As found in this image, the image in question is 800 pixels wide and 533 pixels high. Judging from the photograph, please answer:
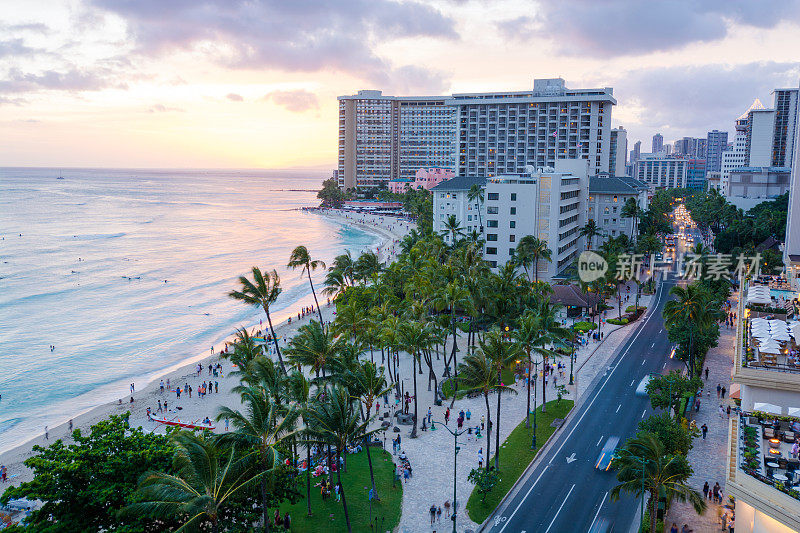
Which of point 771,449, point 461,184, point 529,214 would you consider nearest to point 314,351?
point 771,449

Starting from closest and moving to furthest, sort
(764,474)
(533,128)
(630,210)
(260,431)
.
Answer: (764,474), (260,431), (630,210), (533,128)

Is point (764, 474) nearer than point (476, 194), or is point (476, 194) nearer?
point (764, 474)

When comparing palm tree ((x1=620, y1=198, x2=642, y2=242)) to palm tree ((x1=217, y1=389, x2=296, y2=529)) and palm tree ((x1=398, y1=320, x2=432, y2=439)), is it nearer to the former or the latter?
palm tree ((x1=398, y1=320, x2=432, y2=439))

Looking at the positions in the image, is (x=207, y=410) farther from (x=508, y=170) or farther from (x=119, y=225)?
(x=119, y=225)

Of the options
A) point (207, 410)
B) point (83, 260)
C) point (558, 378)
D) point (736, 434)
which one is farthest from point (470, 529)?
point (83, 260)

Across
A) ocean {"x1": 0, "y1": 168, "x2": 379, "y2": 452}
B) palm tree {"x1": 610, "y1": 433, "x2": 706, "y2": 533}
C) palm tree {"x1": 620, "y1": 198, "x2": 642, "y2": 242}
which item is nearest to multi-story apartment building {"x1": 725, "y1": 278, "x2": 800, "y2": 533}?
palm tree {"x1": 610, "y1": 433, "x2": 706, "y2": 533}

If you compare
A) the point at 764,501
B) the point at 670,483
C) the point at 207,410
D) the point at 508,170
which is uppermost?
the point at 508,170

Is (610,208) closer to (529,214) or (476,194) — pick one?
(476,194)
